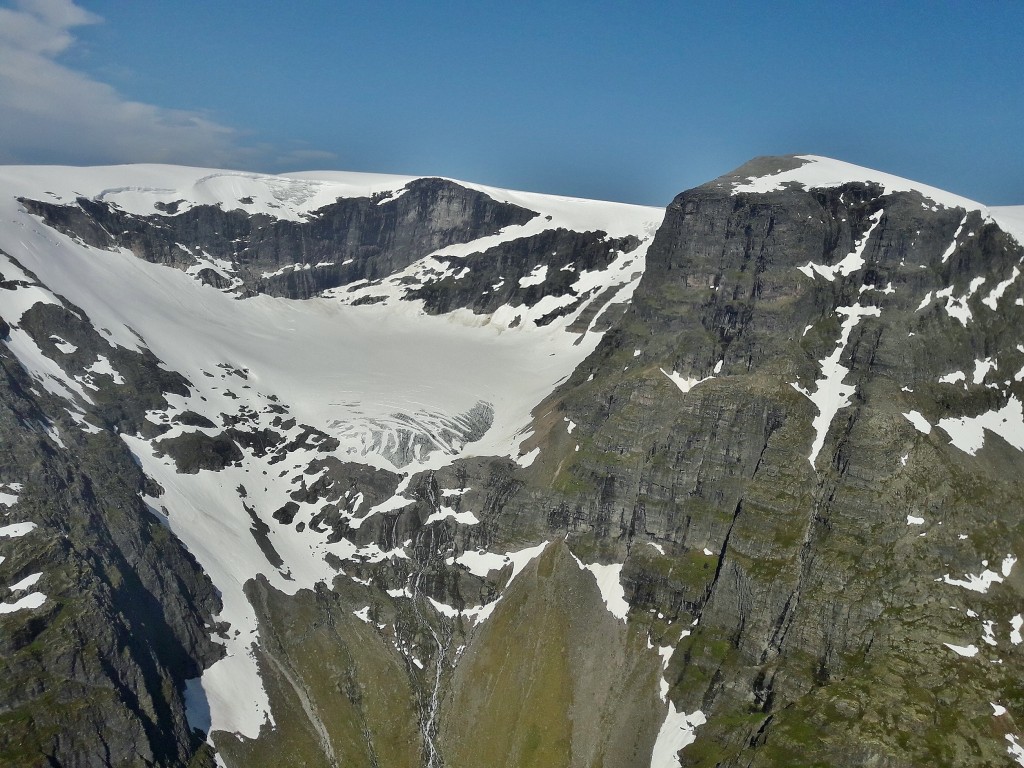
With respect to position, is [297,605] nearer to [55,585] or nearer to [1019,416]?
[55,585]

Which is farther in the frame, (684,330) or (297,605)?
(684,330)

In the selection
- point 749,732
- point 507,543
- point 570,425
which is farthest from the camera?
point 570,425

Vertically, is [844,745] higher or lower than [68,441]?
lower

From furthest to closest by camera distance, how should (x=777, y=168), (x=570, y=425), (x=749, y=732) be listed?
(x=777, y=168)
(x=570, y=425)
(x=749, y=732)

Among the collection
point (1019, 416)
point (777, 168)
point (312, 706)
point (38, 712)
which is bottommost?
point (312, 706)

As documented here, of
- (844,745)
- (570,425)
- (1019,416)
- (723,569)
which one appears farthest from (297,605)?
(1019,416)

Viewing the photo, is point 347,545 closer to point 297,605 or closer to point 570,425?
point 297,605
